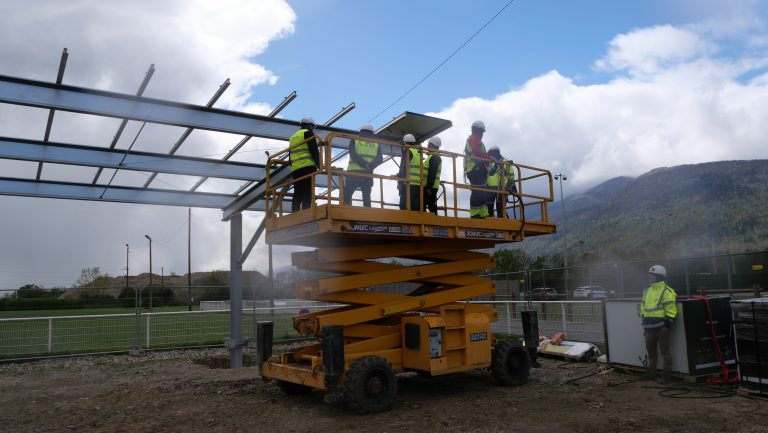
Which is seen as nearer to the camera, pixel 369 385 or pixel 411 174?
pixel 369 385

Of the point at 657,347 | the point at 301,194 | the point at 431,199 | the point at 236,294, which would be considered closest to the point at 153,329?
the point at 236,294

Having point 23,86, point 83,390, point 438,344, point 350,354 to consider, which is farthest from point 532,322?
point 23,86

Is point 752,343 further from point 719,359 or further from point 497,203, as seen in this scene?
point 497,203

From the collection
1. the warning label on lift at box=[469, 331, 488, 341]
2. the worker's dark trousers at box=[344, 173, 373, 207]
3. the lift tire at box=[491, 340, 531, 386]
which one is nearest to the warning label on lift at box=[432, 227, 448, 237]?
the worker's dark trousers at box=[344, 173, 373, 207]

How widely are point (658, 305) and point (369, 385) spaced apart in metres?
5.29

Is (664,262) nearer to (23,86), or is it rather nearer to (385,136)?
(385,136)

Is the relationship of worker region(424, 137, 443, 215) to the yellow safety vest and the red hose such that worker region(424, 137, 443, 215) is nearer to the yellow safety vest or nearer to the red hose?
the yellow safety vest

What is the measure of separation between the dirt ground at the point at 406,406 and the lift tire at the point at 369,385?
162 millimetres

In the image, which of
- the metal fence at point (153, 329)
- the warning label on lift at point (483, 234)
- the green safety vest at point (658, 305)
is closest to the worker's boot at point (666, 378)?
the green safety vest at point (658, 305)

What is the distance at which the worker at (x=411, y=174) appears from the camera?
9383 mm

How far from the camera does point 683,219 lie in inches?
4387

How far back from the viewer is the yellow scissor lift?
A: 8.34 m

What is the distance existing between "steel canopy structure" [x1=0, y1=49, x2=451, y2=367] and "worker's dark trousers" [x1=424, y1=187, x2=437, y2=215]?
218 centimetres

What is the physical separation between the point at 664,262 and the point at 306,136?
1315 centimetres
